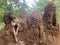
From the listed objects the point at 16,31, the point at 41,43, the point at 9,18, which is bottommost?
the point at 41,43

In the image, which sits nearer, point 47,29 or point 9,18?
point 9,18

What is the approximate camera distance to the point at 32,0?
4.80 m

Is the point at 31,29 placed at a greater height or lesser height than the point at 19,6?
lesser

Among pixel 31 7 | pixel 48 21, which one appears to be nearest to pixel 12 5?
pixel 31 7

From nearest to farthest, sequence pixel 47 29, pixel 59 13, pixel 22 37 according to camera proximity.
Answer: pixel 22 37 → pixel 47 29 → pixel 59 13

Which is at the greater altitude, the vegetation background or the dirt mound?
the vegetation background

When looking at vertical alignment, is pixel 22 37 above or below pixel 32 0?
below

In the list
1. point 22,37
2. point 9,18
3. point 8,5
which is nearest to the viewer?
point 9,18

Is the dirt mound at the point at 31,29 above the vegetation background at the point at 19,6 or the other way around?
the other way around

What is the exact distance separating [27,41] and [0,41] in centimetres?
47

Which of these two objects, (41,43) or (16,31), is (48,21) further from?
(16,31)

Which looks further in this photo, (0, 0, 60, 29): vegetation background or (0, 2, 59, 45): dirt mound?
(0, 0, 60, 29): vegetation background

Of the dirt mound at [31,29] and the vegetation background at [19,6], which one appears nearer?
the dirt mound at [31,29]

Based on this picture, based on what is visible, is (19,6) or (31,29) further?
(19,6)
